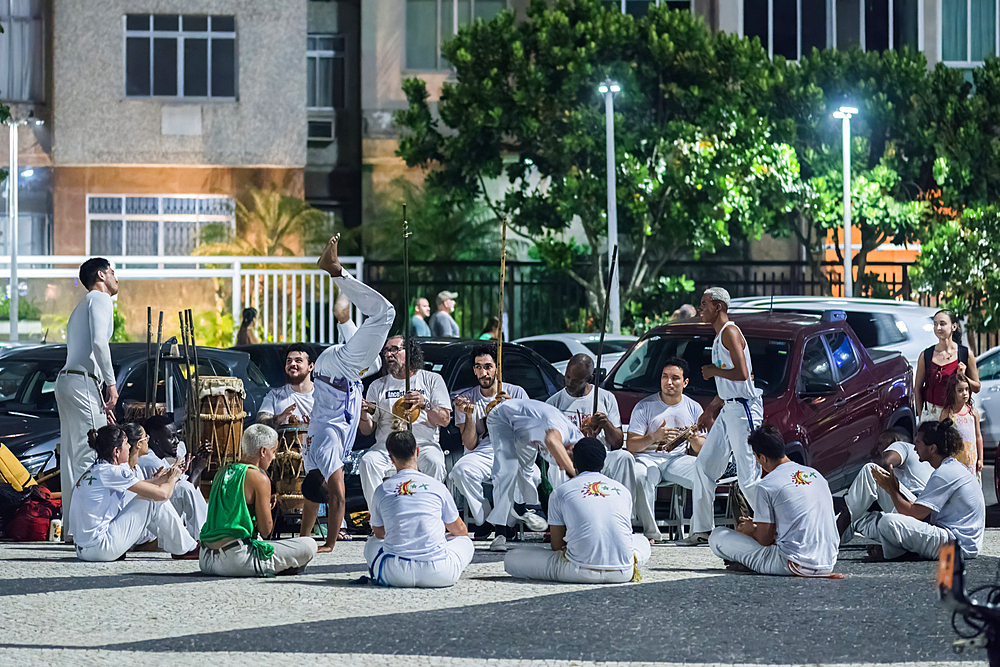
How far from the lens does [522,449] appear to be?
39.5 feet

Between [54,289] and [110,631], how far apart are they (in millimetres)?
19368

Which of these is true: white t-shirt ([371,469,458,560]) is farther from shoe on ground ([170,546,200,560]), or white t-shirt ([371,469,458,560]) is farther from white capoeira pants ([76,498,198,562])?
shoe on ground ([170,546,200,560])

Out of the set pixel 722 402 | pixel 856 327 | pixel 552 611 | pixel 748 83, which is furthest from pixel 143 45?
A: pixel 552 611

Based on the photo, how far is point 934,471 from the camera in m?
11.2

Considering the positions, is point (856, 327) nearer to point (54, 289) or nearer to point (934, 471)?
point (934, 471)

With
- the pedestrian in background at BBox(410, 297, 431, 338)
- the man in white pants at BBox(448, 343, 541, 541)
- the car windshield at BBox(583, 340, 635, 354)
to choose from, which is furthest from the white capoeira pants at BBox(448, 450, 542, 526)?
the pedestrian in background at BBox(410, 297, 431, 338)

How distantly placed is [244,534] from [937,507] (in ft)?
15.3

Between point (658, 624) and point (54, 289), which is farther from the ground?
point (54, 289)

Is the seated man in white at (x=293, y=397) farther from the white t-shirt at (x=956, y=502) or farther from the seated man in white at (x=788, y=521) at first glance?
the white t-shirt at (x=956, y=502)

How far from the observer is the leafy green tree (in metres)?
26.9

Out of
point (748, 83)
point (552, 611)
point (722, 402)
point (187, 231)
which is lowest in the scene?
point (552, 611)

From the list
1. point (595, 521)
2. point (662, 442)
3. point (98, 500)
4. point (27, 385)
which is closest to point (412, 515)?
point (595, 521)

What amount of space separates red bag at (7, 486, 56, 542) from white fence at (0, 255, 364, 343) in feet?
38.9

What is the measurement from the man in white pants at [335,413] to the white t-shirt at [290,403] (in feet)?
3.02
